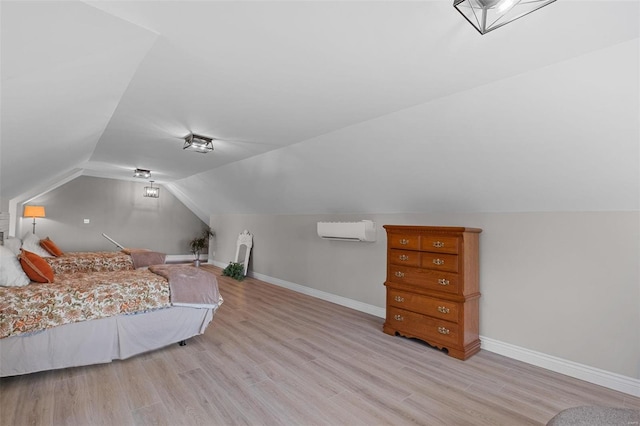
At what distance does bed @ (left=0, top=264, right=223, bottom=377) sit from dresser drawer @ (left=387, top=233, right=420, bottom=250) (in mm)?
2226

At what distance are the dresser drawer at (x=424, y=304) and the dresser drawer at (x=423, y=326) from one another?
51mm

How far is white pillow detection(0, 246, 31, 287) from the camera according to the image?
266 centimetres

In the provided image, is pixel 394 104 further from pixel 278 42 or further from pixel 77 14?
pixel 77 14

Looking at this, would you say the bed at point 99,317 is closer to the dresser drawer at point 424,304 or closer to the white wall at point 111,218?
the dresser drawer at point 424,304

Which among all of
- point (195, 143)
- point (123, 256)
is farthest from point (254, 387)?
point (123, 256)

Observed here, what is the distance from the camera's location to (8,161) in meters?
3.11

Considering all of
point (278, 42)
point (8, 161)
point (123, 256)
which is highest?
point (278, 42)

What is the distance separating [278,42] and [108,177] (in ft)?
27.8

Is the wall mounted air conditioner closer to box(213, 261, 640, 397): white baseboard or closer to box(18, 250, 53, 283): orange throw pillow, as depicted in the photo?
box(213, 261, 640, 397): white baseboard

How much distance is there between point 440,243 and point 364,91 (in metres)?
1.88

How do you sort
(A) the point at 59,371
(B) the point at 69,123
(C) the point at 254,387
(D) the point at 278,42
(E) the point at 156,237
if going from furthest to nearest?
(E) the point at 156,237, (B) the point at 69,123, (A) the point at 59,371, (C) the point at 254,387, (D) the point at 278,42

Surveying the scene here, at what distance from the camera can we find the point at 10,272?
106 inches

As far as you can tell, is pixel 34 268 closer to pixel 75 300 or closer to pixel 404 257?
pixel 75 300

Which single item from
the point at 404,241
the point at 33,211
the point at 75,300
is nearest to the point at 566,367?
the point at 404,241
